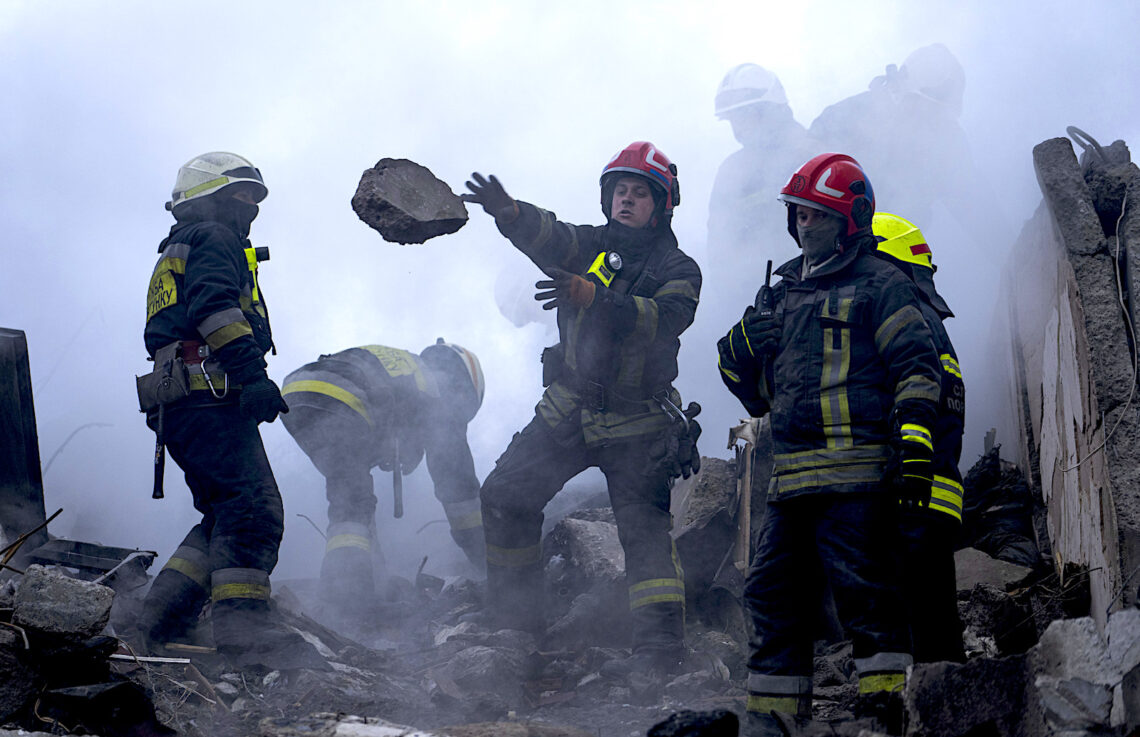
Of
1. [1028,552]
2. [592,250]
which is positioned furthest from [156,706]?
[1028,552]

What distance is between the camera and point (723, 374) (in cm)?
349

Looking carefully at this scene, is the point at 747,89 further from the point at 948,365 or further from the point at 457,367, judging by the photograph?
the point at 948,365

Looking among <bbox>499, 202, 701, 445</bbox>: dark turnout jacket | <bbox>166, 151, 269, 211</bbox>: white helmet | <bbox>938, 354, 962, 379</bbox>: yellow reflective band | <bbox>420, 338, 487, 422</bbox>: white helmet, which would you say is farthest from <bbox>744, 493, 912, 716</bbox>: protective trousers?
<bbox>420, 338, 487, 422</bbox>: white helmet

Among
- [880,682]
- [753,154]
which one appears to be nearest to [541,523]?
[880,682]

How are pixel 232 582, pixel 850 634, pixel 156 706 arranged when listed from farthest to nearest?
1. pixel 232 582
2. pixel 156 706
3. pixel 850 634

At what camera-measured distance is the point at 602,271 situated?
4.33m

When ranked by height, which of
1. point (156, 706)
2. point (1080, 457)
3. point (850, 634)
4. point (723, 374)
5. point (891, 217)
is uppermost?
point (891, 217)

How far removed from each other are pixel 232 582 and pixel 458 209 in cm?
185

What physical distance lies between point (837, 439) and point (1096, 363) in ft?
2.67

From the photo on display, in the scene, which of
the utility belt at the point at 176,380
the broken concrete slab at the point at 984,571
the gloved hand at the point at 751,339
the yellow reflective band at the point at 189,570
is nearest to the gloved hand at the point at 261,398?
the utility belt at the point at 176,380

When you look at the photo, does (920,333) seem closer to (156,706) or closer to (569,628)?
(569,628)

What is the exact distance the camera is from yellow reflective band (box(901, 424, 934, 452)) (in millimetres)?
2857

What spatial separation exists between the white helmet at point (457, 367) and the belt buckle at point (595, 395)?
249 centimetres

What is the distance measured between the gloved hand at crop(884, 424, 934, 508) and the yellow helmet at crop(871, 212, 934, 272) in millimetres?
1041
